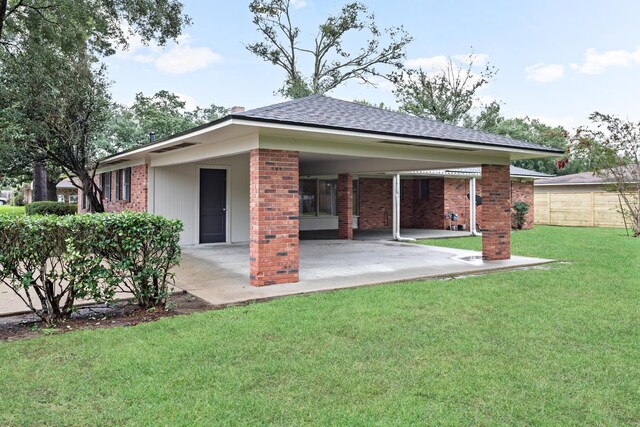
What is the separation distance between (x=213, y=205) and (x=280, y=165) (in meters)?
6.60

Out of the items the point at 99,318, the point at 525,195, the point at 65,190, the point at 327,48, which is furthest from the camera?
the point at 65,190

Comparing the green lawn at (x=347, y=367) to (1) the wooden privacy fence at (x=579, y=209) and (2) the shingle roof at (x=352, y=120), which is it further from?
(1) the wooden privacy fence at (x=579, y=209)

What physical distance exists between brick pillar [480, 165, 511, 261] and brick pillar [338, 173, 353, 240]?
586 cm

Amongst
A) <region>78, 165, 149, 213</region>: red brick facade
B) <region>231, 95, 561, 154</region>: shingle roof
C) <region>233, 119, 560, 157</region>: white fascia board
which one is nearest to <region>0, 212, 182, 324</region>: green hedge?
<region>233, 119, 560, 157</region>: white fascia board

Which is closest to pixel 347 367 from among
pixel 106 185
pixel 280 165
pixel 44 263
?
pixel 44 263

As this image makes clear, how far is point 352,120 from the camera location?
25.9 feet

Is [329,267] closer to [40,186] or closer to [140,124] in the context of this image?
[40,186]

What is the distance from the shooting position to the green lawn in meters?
3.01

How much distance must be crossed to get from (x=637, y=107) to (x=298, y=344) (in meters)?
23.5

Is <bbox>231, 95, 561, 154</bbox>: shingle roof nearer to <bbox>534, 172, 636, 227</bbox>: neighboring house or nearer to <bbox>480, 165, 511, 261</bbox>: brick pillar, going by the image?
<bbox>480, 165, 511, 261</bbox>: brick pillar

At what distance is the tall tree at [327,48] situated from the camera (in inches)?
1116

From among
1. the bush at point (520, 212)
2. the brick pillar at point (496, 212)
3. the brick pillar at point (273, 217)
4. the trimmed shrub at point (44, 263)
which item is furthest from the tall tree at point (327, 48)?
the trimmed shrub at point (44, 263)

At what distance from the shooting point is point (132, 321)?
17.3 ft

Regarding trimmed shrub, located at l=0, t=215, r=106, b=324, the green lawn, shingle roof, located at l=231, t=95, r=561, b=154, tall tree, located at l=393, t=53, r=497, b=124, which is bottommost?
the green lawn
